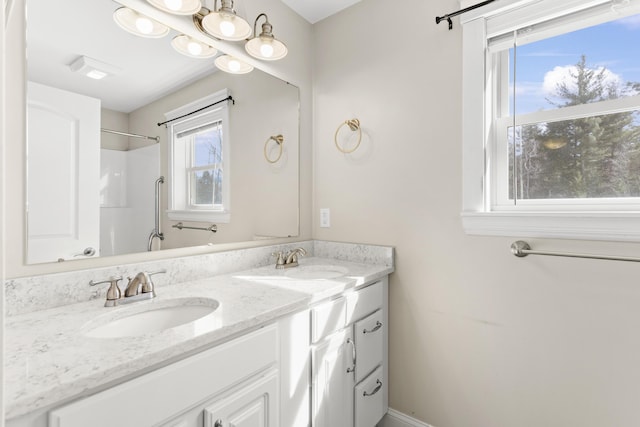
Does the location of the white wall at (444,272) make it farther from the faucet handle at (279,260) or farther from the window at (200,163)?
the window at (200,163)

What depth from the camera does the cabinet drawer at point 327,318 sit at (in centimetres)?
122

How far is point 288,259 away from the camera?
172cm

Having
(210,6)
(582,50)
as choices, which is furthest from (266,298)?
(582,50)

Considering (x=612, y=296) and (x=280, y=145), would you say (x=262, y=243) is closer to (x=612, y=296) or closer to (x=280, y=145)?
(x=280, y=145)

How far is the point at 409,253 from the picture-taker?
1.65 m

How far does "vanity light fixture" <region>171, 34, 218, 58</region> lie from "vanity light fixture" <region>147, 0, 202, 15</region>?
111 mm

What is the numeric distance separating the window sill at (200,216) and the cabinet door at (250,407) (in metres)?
0.77

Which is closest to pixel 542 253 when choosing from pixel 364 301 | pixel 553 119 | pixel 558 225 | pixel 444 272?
pixel 558 225

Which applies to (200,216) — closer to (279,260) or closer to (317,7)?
(279,260)

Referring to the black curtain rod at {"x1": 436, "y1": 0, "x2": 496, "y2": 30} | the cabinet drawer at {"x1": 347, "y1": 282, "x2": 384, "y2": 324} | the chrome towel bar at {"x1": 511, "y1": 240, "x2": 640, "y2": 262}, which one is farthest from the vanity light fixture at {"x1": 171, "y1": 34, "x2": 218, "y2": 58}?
the chrome towel bar at {"x1": 511, "y1": 240, "x2": 640, "y2": 262}

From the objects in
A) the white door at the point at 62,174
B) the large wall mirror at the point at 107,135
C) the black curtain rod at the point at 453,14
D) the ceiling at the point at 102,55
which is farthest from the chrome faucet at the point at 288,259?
the black curtain rod at the point at 453,14

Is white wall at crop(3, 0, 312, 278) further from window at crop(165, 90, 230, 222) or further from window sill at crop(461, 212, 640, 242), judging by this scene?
window sill at crop(461, 212, 640, 242)

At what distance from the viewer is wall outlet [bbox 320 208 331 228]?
1999mm

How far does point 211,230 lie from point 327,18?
4.99ft
